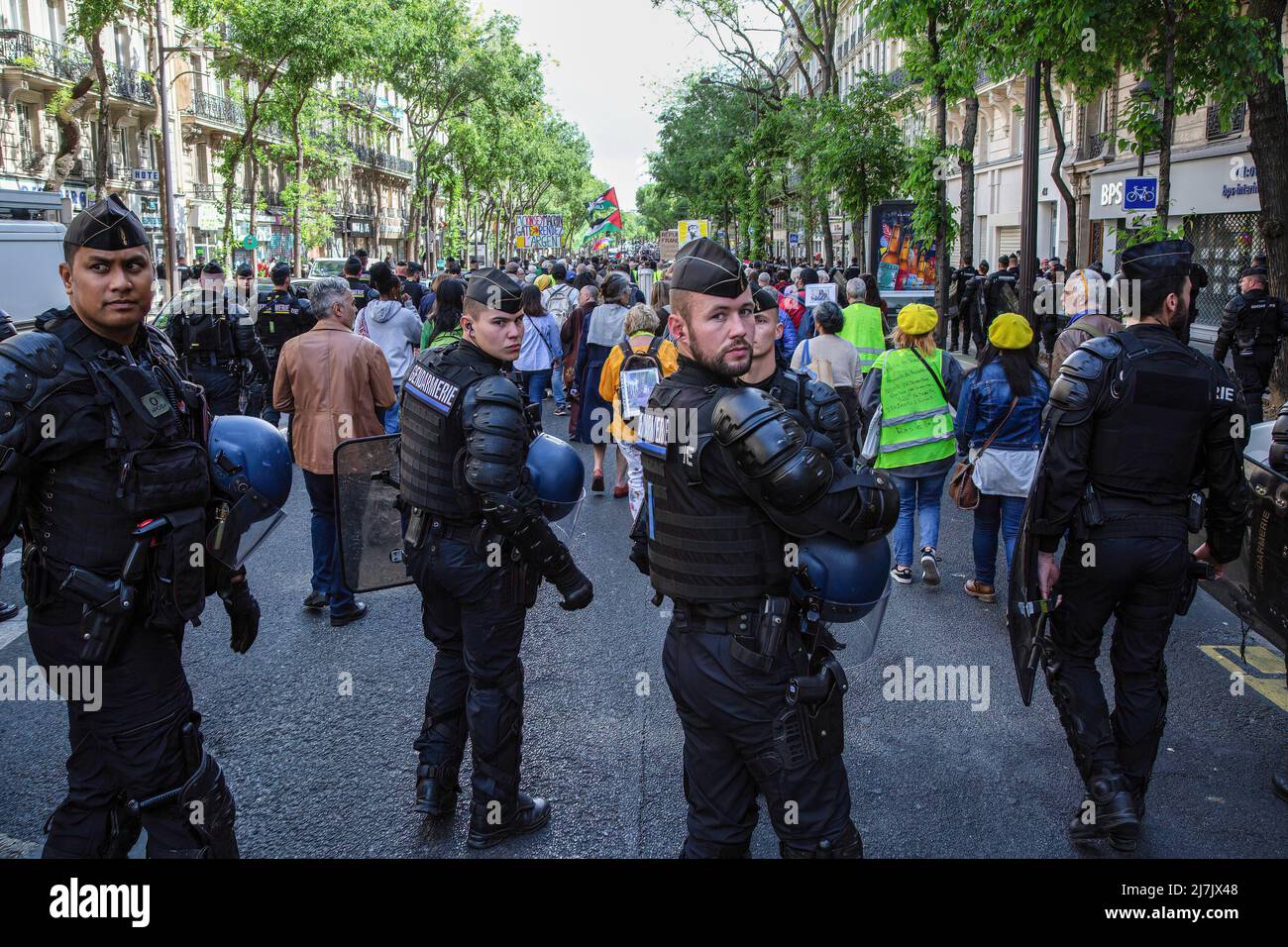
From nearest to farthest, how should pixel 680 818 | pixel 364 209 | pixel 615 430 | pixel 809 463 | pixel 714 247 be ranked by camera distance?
pixel 809 463, pixel 714 247, pixel 680 818, pixel 615 430, pixel 364 209

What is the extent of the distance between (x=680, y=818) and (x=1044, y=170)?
34352 mm

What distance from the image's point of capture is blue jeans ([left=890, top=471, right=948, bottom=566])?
7250mm

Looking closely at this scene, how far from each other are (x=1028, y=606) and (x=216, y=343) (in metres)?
7.23

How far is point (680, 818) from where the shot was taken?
409cm

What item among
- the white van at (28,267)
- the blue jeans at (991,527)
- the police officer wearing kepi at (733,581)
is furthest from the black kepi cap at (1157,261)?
the white van at (28,267)

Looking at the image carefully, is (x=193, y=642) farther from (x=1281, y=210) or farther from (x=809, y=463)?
(x=1281, y=210)

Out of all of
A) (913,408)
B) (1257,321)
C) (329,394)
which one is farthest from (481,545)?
(1257,321)

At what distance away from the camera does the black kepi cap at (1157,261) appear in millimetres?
3846

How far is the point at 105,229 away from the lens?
3070 mm

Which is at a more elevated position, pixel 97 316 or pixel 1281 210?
pixel 1281 210

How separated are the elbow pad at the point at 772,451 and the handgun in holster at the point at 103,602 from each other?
165 centimetres

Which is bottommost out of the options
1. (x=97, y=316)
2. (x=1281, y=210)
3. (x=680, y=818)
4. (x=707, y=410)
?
(x=680, y=818)

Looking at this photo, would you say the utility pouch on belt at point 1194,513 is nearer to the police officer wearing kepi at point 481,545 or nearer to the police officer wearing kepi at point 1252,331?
the police officer wearing kepi at point 481,545
